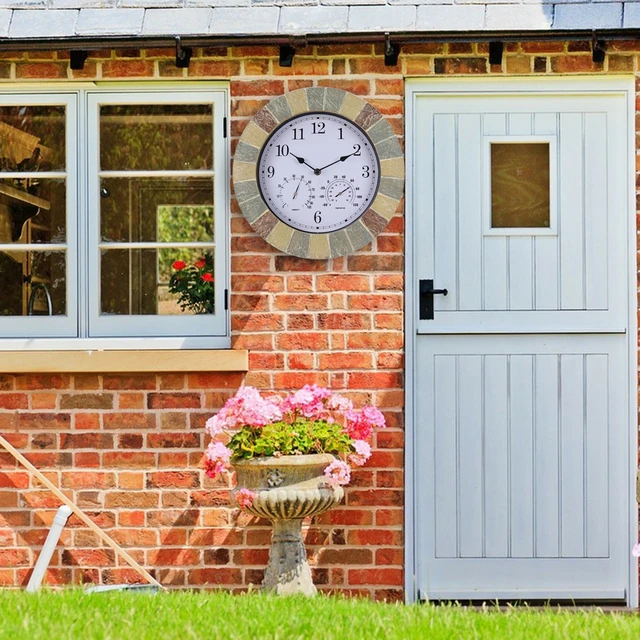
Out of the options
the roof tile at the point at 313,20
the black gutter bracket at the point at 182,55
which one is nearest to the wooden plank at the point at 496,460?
the roof tile at the point at 313,20

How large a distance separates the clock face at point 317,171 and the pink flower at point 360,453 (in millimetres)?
1106

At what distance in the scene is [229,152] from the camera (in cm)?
629

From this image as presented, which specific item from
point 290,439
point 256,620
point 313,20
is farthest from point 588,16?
point 256,620

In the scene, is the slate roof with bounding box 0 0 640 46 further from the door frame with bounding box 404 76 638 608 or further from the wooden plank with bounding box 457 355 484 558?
the wooden plank with bounding box 457 355 484 558

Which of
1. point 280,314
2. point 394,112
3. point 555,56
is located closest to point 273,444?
point 280,314

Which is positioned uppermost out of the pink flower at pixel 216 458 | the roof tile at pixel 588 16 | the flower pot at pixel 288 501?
the roof tile at pixel 588 16

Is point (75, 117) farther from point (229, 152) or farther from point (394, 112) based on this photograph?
point (394, 112)

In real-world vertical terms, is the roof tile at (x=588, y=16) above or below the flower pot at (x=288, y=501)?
above

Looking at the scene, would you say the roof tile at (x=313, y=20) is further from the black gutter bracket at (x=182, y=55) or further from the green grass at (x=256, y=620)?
the green grass at (x=256, y=620)

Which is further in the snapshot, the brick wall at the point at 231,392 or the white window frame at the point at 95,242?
the white window frame at the point at 95,242

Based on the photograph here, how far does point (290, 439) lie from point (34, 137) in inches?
83.2

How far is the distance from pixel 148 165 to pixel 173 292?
26.3 inches

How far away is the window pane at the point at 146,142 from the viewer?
251 inches

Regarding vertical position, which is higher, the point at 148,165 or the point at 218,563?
the point at 148,165
